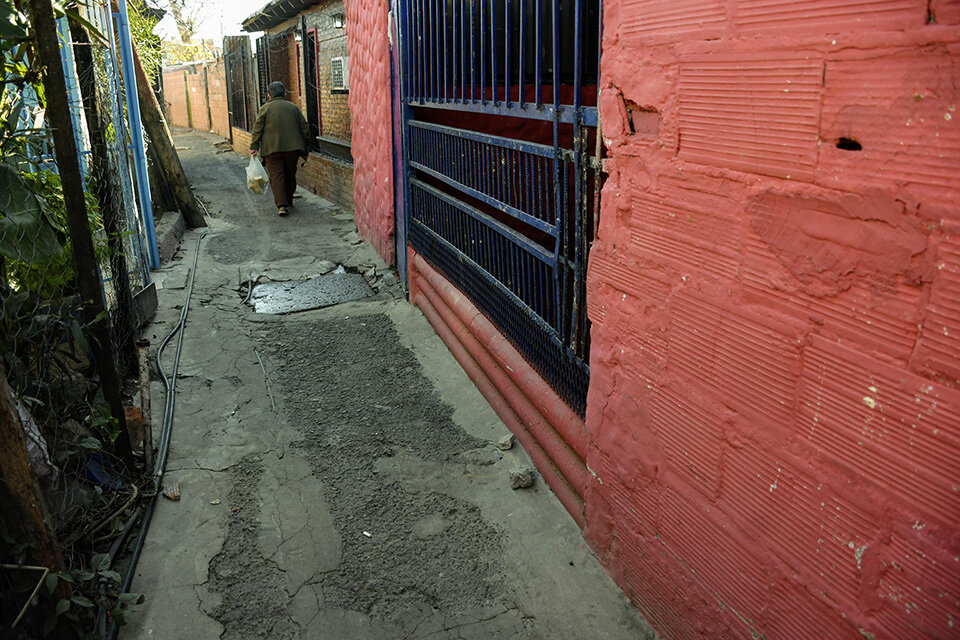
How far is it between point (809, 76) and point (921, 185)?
0.34 metres

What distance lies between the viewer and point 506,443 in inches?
142

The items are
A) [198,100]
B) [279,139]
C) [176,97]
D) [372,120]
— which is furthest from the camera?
[176,97]

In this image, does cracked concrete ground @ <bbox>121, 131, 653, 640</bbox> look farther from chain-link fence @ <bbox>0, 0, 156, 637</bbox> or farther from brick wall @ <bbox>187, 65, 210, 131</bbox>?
brick wall @ <bbox>187, 65, 210, 131</bbox>

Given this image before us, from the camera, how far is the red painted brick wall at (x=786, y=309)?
1263 millimetres

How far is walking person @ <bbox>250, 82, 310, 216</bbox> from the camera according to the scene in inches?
389

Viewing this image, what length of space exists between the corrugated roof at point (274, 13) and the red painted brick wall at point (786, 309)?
428 inches

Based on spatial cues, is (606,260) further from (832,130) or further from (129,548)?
(129,548)

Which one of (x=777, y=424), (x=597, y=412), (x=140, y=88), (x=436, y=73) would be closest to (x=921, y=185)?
(x=777, y=424)

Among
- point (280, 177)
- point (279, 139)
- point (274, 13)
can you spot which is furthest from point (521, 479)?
point (274, 13)

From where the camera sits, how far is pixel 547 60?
328 cm

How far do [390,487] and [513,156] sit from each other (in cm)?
159

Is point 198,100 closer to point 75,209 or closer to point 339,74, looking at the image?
point 339,74

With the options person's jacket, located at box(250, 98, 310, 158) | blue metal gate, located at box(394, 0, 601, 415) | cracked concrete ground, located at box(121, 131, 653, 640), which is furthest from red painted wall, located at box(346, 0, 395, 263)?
person's jacket, located at box(250, 98, 310, 158)

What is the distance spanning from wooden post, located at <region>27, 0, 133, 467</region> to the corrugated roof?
9.75m
